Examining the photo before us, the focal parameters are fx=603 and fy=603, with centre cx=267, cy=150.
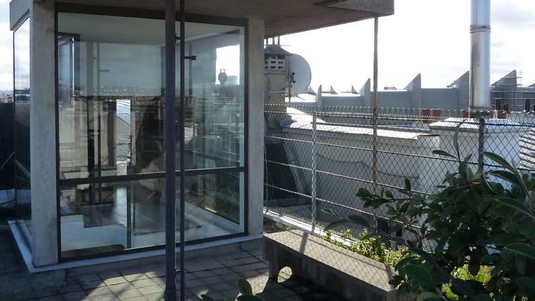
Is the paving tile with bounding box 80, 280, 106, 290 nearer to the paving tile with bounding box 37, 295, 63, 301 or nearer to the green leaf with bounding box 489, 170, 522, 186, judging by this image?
the paving tile with bounding box 37, 295, 63, 301

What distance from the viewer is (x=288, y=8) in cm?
600

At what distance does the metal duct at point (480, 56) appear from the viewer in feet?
31.8

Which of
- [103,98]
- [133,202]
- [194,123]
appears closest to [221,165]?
[194,123]

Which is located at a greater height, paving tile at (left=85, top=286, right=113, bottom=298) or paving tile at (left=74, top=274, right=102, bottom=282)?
paving tile at (left=74, top=274, right=102, bottom=282)

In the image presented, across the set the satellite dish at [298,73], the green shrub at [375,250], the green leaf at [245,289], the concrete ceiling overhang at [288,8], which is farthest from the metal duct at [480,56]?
the green leaf at [245,289]

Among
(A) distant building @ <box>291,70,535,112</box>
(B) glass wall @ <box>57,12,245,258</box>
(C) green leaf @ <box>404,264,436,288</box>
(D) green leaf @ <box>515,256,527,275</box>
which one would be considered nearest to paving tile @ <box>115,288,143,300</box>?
(B) glass wall @ <box>57,12,245,258</box>

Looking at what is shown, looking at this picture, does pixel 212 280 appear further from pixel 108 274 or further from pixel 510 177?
pixel 510 177

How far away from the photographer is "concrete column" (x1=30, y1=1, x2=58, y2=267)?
226 inches

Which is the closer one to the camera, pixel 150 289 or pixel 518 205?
pixel 518 205

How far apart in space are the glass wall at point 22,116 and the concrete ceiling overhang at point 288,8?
1.22m

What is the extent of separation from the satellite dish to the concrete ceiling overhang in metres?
8.67

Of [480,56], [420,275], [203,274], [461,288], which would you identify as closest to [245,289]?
[420,275]

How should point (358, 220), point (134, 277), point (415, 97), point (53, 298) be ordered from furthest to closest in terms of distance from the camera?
point (415, 97), point (134, 277), point (53, 298), point (358, 220)

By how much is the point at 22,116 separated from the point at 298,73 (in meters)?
9.57
